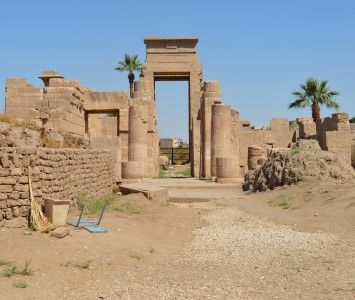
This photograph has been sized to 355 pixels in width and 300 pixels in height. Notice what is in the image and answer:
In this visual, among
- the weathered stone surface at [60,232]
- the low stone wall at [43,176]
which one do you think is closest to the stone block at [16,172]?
the low stone wall at [43,176]

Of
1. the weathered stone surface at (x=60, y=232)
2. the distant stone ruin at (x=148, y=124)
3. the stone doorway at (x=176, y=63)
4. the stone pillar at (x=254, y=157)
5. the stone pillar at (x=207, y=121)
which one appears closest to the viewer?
the weathered stone surface at (x=60, y=232)

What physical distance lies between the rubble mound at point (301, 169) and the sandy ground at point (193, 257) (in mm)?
3642

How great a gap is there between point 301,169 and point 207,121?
10.4 metres

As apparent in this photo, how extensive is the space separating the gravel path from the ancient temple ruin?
8.95 m

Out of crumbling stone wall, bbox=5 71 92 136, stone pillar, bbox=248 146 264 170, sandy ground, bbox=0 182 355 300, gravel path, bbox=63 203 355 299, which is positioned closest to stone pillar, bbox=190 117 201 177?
stone pillar, bbox=248 146 264 170

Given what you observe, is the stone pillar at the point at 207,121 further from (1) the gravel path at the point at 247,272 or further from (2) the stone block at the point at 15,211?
(2) the stone block at the point at 15,211

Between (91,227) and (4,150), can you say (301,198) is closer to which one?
(91,227)

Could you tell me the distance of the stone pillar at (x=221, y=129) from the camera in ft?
73.8

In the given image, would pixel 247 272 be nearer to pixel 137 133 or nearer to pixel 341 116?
pixel 137 133

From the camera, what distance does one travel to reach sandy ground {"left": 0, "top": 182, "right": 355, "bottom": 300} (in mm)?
5047

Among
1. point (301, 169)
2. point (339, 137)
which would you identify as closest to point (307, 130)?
point (339, 137)

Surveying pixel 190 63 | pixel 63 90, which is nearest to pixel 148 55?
pixel 190 63

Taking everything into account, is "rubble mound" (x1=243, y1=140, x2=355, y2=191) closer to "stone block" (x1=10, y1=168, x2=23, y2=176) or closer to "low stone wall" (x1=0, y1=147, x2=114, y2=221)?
"low stone wall" (x1=0, y1=147, x2=114, y2=221)

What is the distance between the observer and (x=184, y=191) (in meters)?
16.9
